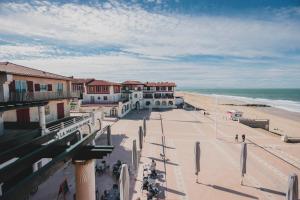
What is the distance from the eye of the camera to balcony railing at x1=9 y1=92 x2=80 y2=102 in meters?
15.8

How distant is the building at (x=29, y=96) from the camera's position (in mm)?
14789

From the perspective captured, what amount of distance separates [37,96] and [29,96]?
1283 mm

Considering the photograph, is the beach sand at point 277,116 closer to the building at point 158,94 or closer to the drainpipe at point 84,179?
the building at point 158,94

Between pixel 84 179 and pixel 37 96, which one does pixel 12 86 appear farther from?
pixel 84 179

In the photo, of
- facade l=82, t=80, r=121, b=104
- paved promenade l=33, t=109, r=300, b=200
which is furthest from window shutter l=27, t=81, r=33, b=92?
facade l=82, t=80, r=121, b=104

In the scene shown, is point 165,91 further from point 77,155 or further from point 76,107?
point 77,155

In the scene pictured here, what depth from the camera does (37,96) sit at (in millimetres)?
17688

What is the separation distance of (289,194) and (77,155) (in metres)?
12.4

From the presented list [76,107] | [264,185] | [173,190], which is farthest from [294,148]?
[76,107]

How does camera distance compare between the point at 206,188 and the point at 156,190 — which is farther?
the point at 206,188

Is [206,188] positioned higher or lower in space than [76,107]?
lower

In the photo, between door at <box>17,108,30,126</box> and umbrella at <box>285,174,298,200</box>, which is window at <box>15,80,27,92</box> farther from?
umbrella at <box>285,174,298,200</box>

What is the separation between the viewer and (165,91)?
6694 centimetres

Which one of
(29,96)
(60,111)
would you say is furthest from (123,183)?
(60,111)
